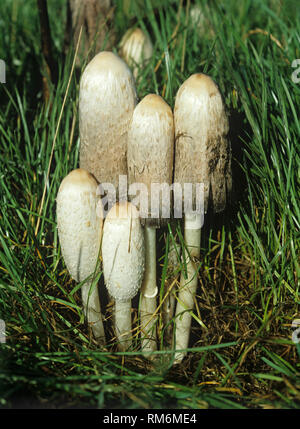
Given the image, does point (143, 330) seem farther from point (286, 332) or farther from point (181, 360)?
point (286, 332)

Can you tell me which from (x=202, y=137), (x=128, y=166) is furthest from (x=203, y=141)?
(x=128, y=166)

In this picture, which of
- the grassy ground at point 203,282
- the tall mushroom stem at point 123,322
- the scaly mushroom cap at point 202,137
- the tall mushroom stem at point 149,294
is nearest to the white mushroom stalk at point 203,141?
the scaly mushroom cap at point 202,137

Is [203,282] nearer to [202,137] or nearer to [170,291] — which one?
[170,291]

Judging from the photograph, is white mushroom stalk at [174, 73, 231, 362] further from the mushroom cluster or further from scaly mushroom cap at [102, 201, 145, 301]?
scaly mushroom cap at [102, 201, 145, 301]

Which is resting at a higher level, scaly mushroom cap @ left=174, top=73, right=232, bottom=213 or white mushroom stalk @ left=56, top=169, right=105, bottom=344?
scaly mushroom cap @ left=174, top=73, right=232, bottom=213

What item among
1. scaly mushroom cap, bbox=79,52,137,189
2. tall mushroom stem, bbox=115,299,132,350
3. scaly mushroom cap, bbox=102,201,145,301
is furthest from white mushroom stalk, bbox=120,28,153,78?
tall mushroom stem, bbox=115,299,132,350
